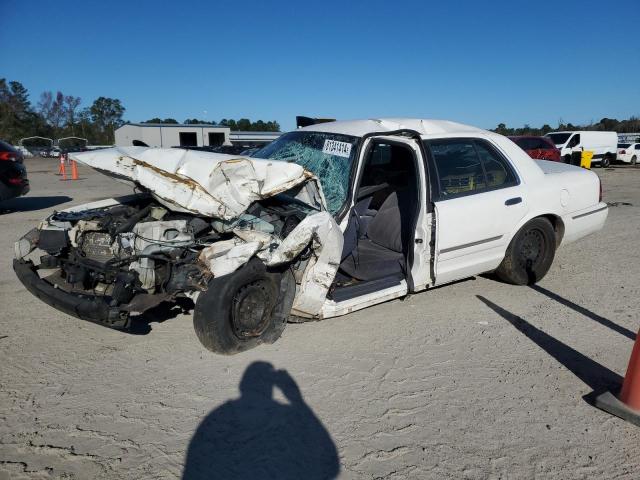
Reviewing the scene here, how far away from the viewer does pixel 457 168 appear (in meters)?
4.21

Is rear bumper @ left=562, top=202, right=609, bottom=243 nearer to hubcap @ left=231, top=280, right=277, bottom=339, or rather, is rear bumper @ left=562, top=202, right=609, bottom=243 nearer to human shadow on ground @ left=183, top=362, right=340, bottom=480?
hubcap @ left=231, top=280, right=277, bottom=339

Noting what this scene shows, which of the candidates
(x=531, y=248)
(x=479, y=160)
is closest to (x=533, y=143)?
(x=531, y=248)

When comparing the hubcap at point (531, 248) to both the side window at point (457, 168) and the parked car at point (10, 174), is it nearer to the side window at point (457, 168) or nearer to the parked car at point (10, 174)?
the side window at point (457, 168)

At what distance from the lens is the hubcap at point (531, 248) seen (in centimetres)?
471

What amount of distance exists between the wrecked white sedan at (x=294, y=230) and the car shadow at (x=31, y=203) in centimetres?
750

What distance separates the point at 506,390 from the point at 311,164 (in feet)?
8.23

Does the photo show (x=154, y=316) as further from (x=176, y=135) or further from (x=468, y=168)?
(x=176, y=135)

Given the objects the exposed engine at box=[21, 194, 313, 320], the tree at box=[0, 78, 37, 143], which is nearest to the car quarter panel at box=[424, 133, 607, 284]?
the exposed engine at box=[21, 194, 313, 320]

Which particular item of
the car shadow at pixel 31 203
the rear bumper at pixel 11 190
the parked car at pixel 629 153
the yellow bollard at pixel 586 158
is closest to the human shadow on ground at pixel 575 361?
the rear bumper at pixel 11 190

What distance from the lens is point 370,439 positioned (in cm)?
250

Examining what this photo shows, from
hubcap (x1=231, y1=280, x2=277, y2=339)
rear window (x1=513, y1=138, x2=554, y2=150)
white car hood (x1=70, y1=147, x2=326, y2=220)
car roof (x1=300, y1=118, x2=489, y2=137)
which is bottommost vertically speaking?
hubcap (x1=231, y1=280, x2=277, y2=339)

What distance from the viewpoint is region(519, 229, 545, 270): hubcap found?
471 cm

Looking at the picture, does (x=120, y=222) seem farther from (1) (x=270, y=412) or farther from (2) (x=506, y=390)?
(2) (x=506, y=390)

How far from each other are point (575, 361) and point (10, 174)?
32.2 feet
